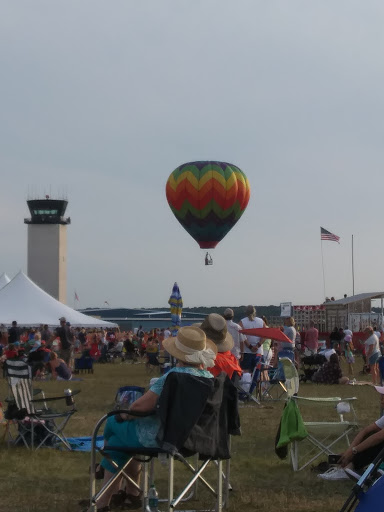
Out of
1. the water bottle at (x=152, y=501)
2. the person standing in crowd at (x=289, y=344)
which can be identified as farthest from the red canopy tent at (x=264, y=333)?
the water bottle at (x=152, y=501)

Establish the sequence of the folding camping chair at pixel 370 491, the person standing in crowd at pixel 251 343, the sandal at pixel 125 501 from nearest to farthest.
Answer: the folding camping chair at pixel 370 491, the sandal at pixel 125 501, the person standing in crowd at pixel 251 343

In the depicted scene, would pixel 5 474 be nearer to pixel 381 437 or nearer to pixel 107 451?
pixel 107 451

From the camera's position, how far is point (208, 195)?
31.8 meters

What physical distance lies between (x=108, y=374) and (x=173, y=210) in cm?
945

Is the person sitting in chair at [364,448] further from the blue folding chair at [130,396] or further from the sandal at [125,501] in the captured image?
the blue folding chair at [130,396]

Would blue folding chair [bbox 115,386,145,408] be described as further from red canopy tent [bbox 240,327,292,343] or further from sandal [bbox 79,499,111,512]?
red canopy tent [bbox 240,327,292,343]

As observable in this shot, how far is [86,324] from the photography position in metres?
37.2

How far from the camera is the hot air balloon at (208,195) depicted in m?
31.8

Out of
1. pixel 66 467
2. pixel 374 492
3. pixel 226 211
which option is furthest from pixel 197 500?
pixel 226 211

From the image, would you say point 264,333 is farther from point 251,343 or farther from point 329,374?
point 329,374

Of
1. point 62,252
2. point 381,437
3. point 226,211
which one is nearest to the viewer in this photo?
point 381,437

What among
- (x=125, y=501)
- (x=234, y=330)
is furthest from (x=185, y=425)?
(x=234, y=330)

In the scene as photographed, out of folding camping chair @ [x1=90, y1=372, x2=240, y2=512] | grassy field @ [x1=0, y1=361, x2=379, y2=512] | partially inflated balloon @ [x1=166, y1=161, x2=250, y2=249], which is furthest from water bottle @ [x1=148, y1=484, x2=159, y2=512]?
partially inflated balloon @ [x1=166, y1=161, x2=250, y2=249]

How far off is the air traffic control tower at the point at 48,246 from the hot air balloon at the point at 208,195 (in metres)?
62.4
